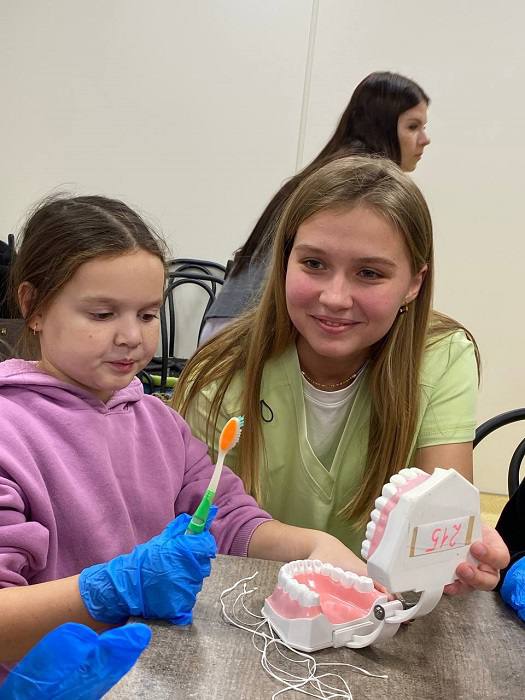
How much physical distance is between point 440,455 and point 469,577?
53cm

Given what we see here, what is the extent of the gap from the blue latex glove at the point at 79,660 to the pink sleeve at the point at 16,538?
0.29m

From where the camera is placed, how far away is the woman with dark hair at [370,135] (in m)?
2.15

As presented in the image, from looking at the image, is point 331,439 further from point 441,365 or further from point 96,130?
point 96,130

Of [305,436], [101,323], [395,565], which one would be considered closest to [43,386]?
[101,323]

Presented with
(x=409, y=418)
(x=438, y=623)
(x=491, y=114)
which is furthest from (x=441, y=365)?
(x=491, y=114)

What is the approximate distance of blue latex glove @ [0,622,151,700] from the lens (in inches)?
19.5

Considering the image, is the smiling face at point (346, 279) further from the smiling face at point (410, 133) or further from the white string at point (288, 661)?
the smiling face at point (410, 133)

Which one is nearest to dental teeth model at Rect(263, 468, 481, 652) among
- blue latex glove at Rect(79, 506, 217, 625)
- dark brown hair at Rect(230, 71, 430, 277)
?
blue latex glove at Rect(79, 506, 217, 625)

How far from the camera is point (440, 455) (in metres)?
1.38

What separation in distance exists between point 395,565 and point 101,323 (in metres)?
0.46

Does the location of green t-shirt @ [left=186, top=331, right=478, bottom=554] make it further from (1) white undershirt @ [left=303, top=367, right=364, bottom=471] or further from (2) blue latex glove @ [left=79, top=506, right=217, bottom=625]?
(2) blue latex glove @ [left=79, top=506, right=217, bottom=625]

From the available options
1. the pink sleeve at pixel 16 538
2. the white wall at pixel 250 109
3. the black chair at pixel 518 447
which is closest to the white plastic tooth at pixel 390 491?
the pink sleeve at pixel 16 538

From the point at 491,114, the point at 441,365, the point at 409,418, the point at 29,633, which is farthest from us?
the point at 491,114

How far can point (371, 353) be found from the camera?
55.2 inches
